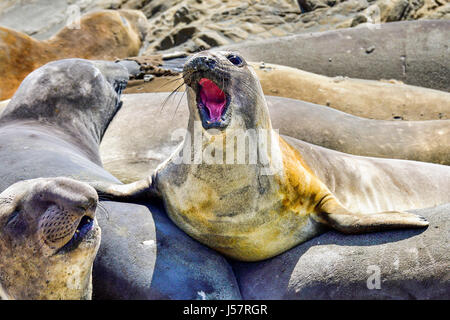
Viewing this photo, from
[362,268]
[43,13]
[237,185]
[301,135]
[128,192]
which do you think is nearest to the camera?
[362,268]

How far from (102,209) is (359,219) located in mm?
1154

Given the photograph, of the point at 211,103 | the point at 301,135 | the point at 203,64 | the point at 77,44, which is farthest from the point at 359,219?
the point at 77,44

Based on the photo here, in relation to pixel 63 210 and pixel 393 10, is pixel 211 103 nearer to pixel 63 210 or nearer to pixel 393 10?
pixel 63 210

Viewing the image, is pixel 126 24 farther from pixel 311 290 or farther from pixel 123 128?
pixel 311 290

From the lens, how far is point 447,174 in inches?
173

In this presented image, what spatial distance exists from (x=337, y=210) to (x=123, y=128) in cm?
232

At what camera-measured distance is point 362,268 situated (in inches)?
118

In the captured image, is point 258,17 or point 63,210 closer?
point 63,210

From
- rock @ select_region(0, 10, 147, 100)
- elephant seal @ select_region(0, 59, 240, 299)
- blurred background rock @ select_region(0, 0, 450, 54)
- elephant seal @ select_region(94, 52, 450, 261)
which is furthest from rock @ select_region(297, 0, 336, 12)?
elephant seal @ select_region(94, 52, 450, 261)

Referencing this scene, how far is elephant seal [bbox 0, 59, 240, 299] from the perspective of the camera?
3.05 m

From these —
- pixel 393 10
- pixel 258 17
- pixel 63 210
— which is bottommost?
pixel 258 17

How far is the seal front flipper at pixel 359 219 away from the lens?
311 centimetres

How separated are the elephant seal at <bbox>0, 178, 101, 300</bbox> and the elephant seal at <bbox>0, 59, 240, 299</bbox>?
1.20ft

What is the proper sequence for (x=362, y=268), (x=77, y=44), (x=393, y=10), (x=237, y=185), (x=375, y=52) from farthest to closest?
(x=393, y=10) < (x=77, y=44) < (x=375, y=52) < (x=237, y=185) < (x=362, y=268)
